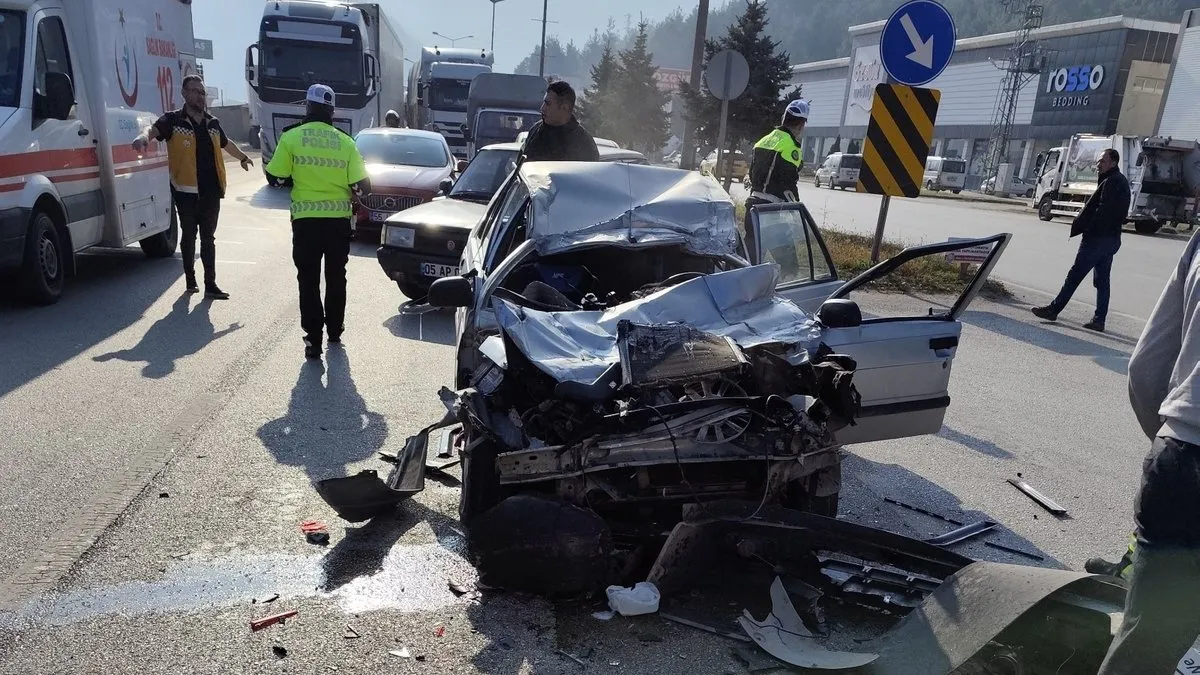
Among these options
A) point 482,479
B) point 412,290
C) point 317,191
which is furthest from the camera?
point 412,290

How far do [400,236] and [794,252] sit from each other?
4.21 meters

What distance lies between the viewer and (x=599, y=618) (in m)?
3.30

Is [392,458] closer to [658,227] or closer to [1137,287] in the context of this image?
[658,227]

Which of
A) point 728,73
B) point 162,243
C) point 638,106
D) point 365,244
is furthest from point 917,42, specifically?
point 638,106

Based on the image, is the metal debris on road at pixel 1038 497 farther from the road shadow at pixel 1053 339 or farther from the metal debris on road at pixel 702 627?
the road shadow at pixel 1053 339

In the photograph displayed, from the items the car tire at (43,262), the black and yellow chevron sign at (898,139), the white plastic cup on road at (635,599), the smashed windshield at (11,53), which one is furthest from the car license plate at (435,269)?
the white plastic cup on road at (635,599)

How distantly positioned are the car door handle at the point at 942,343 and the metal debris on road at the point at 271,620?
→ 3.32 m

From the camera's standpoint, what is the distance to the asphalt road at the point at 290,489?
121 inches

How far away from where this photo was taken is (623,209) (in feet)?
16.4

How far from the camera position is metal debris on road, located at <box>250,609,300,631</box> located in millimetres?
3109

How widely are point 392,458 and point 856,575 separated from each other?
8.60 ft

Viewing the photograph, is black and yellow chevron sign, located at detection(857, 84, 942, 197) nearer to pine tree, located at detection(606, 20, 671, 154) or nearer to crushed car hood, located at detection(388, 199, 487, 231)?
crushed car hood, located at detection(388, 199, 487, 231)

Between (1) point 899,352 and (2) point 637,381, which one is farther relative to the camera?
(1) point 899,352

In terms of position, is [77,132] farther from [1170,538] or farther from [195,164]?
[1170,538]
